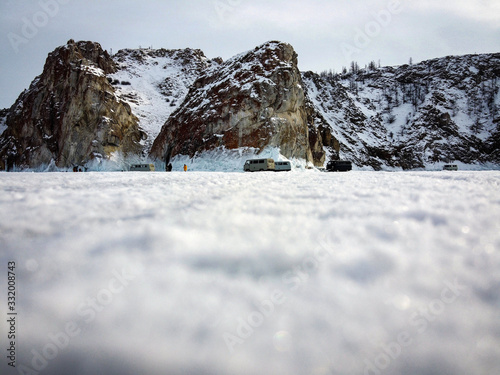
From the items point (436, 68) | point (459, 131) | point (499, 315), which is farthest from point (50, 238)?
point (436, 68)

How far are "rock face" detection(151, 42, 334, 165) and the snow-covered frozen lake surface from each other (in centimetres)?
2906

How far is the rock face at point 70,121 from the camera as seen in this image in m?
39.2

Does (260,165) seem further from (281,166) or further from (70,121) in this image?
(70,121)

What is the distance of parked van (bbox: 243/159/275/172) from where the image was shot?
2433cm

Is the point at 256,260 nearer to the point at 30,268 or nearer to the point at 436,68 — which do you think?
the point at 30,268

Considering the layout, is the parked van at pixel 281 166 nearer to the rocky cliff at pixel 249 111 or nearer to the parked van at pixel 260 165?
the parked van at pixel 260 165

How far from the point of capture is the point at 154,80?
68625 millimetres

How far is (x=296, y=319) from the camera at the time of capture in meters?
0.85

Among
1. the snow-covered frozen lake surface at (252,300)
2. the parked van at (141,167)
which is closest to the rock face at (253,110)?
the parked van at (141,167)

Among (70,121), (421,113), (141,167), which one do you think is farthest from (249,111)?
(421,113)

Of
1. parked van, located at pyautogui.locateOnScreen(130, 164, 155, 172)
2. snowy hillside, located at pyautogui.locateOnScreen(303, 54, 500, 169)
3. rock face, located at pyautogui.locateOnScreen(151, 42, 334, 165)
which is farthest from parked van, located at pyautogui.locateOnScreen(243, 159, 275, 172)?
snowy hillside, located at pyautogui.locateOnScreen(303, 54, 500, 169)

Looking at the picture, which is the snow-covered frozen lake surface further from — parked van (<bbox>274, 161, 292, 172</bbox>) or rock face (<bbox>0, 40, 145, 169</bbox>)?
rock face (<bbox>0, 40, 145, 169</bbox>)

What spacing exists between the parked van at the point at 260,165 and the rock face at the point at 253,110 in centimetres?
565

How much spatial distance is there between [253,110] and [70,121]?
29642 mm
